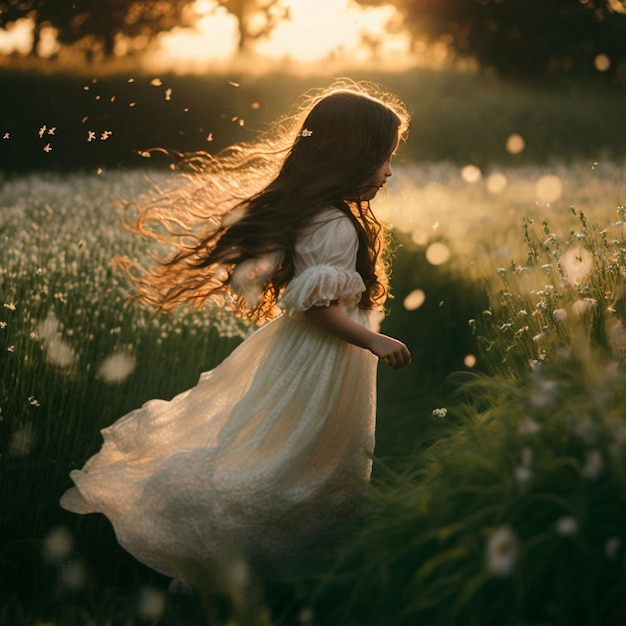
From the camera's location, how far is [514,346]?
414 centimetres

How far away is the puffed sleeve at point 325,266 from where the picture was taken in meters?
3.20

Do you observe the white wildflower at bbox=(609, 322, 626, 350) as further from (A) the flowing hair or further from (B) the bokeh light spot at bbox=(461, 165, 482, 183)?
(B) the bokeh light spot at bbox=(461, 165, 482, 183)

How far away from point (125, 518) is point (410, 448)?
1794mm

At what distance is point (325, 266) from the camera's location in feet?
10.6

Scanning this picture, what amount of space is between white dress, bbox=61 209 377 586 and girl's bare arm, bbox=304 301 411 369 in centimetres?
5

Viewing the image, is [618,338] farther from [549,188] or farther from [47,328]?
[549,188]

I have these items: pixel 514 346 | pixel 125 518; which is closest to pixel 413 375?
pixel 514 346

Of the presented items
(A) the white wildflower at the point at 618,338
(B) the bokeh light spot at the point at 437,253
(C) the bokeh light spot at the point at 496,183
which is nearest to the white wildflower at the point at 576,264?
(A) the white wildflower at the point at 618,338

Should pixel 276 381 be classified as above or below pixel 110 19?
above

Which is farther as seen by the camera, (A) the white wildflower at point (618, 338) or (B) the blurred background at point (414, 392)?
(A) the white wildflower at point (618, 338)

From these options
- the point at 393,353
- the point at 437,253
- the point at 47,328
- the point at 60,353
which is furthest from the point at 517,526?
the point at 437,253

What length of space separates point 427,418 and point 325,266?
203cm

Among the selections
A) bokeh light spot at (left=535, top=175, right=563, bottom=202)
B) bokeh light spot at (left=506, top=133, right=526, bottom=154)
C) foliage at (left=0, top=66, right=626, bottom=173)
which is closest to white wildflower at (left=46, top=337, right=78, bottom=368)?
bokeh light spot at (left=535, top=175, right=563, bottom=202)

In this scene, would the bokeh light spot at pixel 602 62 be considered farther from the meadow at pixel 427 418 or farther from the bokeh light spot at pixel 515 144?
the meadow at pixel 427 418
